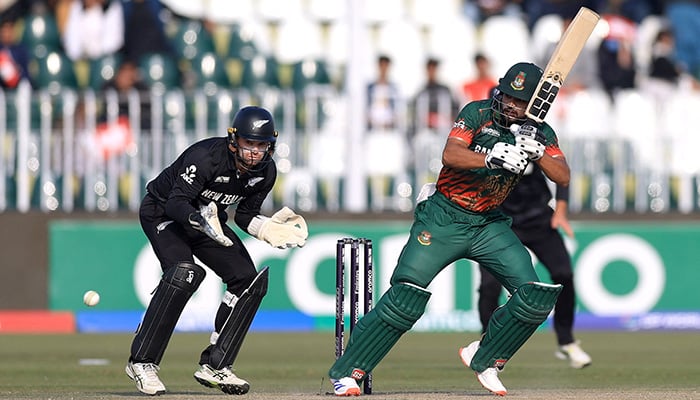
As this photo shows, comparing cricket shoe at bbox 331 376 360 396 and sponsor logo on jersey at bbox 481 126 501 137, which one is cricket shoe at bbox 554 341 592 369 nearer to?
cricket shoe at bbox 331 376 360 396

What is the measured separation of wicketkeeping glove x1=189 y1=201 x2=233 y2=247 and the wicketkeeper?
920 mm

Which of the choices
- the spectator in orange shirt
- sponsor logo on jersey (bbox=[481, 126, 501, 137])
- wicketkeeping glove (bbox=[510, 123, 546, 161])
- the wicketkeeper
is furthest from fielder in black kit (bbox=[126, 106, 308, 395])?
the spectator in orange shirt

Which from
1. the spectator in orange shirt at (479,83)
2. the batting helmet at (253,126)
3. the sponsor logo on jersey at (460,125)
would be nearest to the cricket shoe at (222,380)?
the batting helmet at (253,126)

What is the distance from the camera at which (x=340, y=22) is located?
59.2 ft

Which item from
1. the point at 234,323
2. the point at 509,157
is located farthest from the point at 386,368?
the point at 509,157

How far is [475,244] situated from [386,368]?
10.6 feet

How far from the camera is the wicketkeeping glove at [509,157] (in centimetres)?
776

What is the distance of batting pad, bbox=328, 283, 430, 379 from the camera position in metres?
8.20

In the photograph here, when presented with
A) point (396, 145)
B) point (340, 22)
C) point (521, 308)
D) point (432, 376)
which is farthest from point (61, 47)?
point (521, 308)

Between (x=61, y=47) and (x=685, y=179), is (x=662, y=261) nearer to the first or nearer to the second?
(x=685, y=179)

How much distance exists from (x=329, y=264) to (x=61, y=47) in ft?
14.8

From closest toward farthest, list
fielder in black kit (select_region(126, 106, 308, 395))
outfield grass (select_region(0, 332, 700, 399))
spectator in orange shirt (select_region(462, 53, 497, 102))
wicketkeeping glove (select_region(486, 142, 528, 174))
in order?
wicketkeeping glove (select_region(486, 142, 528, 174)) < fielder in black kit (select_region(126, 106, 308, 395)) < outfield grass (select_region(0, 332, 700, 399)) < spectator in orange shirt (select_region(462, 53, 497, 102))

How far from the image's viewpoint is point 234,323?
884 centimetres

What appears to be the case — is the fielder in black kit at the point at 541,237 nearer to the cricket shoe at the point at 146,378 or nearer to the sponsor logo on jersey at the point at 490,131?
the sponsor logo on jersey at the point at 490,131
